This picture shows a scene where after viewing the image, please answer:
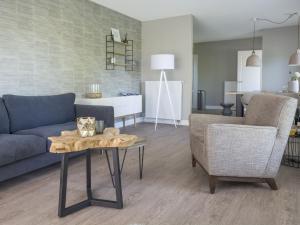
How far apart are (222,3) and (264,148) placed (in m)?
3.64

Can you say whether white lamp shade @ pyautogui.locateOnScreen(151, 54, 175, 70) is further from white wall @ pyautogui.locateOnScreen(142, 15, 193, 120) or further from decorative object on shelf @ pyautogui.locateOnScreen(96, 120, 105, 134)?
decorative object on shelf @ pyautogui.locateOnScreen(96, 120, 105, 134)

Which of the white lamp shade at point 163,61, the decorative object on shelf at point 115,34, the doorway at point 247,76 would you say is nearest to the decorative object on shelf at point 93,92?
the decorative object on shelf at point 115,34

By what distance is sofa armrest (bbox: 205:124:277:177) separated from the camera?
2254mm

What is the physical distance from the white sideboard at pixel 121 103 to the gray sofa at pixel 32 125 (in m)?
0.52

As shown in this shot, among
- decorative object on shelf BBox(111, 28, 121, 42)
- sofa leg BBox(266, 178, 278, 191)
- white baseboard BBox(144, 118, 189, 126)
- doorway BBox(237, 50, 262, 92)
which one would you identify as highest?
decorative object on shelf BBox(111, 28, 121, 42)

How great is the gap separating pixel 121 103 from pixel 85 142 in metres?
3.36

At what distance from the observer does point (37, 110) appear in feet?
11.2

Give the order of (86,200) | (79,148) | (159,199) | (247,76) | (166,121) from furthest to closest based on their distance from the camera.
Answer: (247,76) < (166,121) < (159,199) < (86,200) < (79,148)

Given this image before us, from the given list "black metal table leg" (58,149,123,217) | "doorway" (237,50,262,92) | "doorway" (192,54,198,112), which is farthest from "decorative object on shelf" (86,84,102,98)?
"doorway" (192,54,198,112)

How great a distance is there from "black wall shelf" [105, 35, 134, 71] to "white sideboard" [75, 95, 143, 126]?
77 cm

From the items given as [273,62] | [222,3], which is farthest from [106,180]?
[273,62]

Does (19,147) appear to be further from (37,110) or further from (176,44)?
(176,44)

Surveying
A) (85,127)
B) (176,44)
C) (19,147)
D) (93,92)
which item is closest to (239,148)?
(85,127)

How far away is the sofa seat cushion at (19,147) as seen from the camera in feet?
7.81
